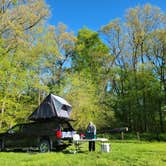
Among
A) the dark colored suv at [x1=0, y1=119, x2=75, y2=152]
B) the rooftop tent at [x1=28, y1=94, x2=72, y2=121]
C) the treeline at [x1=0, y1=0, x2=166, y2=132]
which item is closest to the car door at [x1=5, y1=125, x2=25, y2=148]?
the dark colored suv at [x1=0, y1=119, x2=75, y2=152]

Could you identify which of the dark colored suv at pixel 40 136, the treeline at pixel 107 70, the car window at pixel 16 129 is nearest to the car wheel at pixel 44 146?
the dark colored suv at pixel 40 136

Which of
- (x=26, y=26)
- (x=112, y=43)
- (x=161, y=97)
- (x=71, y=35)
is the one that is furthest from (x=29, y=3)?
(x=161, y=97)

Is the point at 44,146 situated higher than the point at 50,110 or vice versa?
the point at 50,110

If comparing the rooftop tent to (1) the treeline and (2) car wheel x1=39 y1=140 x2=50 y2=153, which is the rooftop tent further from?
(1) the treeline

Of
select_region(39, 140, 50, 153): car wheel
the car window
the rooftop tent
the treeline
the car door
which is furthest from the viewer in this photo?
the treeline

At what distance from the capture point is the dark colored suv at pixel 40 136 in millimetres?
14773

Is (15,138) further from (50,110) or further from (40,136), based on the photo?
(50,110)

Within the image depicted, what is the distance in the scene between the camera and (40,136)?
15.2 m

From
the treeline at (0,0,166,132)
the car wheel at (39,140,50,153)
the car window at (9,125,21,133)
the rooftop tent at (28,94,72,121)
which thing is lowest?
the car wheel at (39,140,50,153)

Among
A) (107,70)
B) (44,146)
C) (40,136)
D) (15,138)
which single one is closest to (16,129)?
(15,138)

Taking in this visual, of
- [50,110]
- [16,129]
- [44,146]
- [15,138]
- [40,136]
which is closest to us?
[44,146]

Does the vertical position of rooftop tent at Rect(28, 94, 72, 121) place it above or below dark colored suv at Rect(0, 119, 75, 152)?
above

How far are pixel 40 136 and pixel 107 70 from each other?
26545mm

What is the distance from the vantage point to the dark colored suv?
48.5 feet
